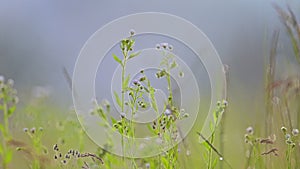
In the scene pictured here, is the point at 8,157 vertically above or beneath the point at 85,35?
beneath

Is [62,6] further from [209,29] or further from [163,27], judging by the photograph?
[163,27]

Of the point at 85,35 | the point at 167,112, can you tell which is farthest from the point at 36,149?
the point at 85,35

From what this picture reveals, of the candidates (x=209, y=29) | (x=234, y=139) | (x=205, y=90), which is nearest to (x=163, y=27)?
(x=234, y=139)

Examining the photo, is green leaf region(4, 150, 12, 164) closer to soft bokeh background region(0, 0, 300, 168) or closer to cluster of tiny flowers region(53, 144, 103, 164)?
cluster of tiny flowers region(53, 144, 103, 164)

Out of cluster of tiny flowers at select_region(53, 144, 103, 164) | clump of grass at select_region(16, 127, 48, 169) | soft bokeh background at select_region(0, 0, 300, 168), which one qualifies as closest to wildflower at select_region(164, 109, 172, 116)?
cluster of tiny flowers at select_region(53, 144, 103, 164)

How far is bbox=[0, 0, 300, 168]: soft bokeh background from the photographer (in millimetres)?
2680

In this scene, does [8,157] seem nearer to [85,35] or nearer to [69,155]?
[69,155]

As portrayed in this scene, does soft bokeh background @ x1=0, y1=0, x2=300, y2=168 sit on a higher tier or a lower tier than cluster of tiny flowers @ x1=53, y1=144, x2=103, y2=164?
higher

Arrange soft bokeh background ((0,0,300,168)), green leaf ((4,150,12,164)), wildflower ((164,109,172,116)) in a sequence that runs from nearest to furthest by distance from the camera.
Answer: wildflower ((164,109,172,116))
green leaf ((4,150,12,164))
soft bokeh background ((0,0,300,168))

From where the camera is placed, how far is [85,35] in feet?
14.8

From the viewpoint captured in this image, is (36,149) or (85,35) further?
(85,35)

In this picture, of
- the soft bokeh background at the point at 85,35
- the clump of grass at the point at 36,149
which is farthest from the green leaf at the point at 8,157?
the soft bokeh background at the point at 85,35

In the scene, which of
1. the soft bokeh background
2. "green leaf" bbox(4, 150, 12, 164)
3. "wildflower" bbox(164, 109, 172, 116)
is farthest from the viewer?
the soft bokeh background

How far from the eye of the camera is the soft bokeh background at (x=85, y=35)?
2.68 m
